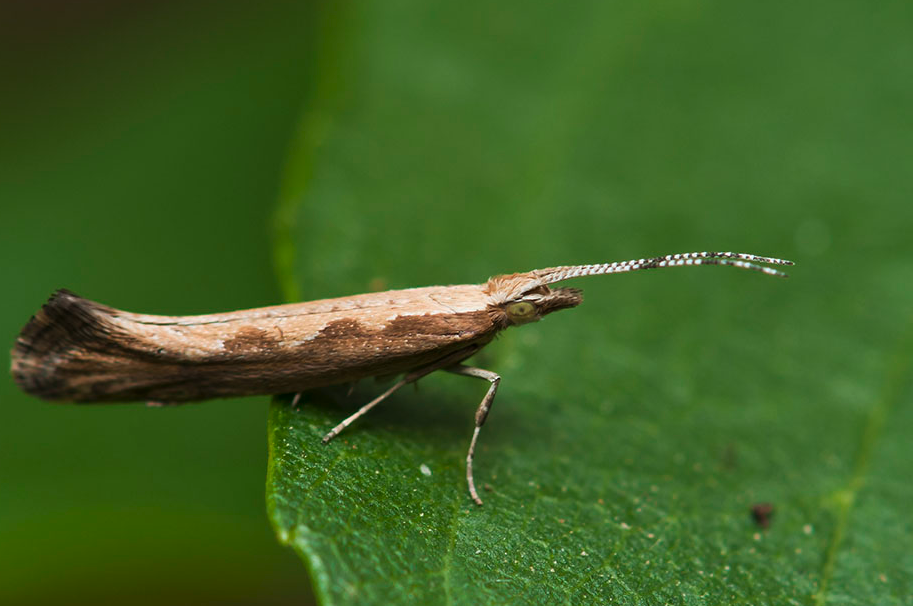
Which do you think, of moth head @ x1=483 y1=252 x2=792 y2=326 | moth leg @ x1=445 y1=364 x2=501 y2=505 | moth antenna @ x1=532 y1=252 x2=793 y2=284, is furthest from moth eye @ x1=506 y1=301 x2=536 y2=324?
moth leg @ x1=445 y1=364 x2=501 y2=505

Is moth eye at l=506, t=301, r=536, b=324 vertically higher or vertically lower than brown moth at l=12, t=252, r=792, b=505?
higher

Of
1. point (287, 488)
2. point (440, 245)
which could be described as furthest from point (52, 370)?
point (440, 245)

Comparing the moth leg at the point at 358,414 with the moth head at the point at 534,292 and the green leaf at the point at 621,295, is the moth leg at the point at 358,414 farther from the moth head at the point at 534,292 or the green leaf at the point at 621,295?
the moth head at the point at 534,292

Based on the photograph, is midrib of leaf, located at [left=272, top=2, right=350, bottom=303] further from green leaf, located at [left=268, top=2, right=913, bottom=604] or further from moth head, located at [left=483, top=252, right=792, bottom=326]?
moth head, located at [left=483, top=252, right=792, bottom=326]

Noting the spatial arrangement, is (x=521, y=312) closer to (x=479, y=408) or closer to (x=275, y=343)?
(x=479, y=408)

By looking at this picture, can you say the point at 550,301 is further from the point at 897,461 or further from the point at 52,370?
the point at 52,370

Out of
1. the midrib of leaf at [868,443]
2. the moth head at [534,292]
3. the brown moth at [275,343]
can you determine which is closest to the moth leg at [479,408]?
the brown moth at [275,343]
